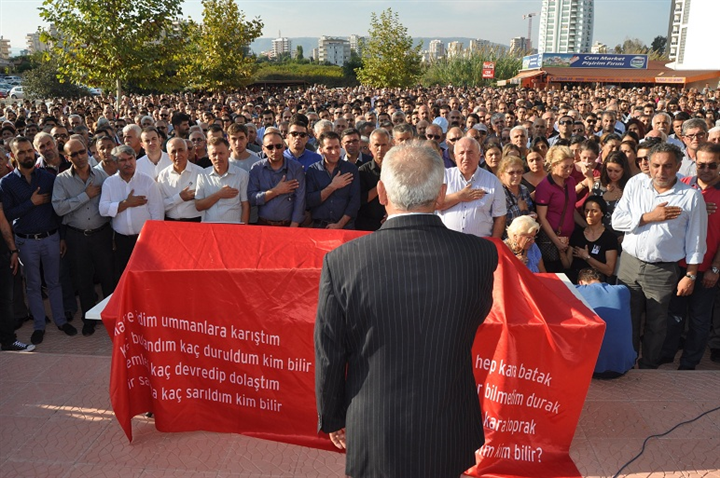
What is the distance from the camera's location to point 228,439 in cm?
376

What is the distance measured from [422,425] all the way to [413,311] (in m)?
0.43

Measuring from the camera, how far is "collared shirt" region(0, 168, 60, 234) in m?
5.43

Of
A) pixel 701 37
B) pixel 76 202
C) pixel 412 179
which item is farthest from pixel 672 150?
pixel 701 37

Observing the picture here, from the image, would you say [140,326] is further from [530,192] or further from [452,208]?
[530,192]

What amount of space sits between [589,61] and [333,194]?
49268 millimetres

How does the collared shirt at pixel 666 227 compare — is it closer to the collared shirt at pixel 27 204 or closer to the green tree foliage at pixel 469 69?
the collared shirt at pixel 27 204

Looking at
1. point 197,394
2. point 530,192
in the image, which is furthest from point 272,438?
point 530,192

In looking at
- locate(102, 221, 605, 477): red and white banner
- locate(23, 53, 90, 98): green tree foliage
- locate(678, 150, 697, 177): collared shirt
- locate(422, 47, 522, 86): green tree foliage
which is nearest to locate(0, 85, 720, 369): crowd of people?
locate(678, 150, 697, 177): collared shirt

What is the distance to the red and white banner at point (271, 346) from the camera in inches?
130

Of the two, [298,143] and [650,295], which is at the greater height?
[298,143]

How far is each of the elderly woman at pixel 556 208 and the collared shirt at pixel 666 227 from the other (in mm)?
851

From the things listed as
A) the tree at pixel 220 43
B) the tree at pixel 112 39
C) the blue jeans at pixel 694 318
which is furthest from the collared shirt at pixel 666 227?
the tree at pixel 220 43

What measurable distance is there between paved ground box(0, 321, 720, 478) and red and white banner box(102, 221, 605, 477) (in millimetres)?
147

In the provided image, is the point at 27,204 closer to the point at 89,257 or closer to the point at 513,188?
the point at 89,257
